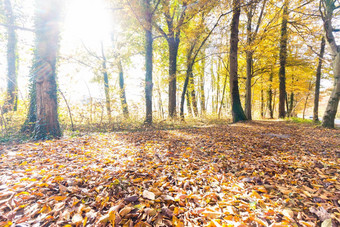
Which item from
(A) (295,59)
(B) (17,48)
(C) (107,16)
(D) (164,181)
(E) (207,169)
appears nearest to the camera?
(D) (164,181)

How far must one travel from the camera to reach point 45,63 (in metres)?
4.05

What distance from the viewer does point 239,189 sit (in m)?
1.78

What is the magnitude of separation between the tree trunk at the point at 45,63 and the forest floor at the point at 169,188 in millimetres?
1182

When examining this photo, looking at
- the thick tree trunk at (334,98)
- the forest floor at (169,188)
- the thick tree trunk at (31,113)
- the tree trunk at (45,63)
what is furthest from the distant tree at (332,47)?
the thick tree trunk at (31,113)

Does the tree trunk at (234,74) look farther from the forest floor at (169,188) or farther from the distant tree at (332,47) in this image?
the forest floor at (169,188)

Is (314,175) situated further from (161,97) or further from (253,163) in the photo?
(161,97)

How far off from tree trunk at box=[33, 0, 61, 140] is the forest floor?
3.88 feet

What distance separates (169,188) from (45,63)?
4.84m

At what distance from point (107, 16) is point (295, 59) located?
12244 mm

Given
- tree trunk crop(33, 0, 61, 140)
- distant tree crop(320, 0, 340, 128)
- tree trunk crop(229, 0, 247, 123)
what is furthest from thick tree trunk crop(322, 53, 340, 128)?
tree trunk crop(33, 0, 61, 140)

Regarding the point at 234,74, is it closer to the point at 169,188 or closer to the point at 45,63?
the point at 169,188

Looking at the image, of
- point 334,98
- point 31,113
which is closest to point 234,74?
point 334,98

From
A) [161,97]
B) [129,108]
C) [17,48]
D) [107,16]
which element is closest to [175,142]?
[129,108]

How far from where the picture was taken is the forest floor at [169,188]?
130cm
